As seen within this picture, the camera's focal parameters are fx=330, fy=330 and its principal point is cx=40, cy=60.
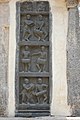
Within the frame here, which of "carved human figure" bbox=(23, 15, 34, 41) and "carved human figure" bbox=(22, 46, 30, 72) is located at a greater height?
"carved human figure" bbox=(23, 15, 34, 41)

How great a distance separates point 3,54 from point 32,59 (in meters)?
0.36

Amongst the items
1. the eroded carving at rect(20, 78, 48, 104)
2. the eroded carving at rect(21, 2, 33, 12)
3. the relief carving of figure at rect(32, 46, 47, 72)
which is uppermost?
the eroded carving at rect(21, 2, 33, 12)

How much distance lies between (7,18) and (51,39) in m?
0.60

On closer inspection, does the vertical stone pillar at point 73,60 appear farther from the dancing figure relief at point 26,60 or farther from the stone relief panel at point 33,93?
the dancing figure relief at point 26,60

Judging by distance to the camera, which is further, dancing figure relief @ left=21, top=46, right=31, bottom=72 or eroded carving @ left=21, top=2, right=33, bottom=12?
eroded carving @ left=21, top=2, right=33, bottom=12

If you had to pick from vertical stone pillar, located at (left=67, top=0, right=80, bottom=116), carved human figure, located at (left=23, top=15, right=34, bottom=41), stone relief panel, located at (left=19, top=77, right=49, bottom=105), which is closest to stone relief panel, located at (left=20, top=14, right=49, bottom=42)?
carved human figure, located at (left=23, top=15, right=34, bottom=41)

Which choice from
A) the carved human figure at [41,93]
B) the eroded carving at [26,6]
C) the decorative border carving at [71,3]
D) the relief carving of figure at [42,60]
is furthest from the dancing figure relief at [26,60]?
the decorative border carving at [71,3]

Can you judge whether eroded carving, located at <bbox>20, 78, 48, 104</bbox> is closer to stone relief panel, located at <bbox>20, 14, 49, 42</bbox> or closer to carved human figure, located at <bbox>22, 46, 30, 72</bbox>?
carved human figure, located at <bbox>22, 46, 30, 72</bbox>

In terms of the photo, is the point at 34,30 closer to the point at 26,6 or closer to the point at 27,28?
the point at 27,28

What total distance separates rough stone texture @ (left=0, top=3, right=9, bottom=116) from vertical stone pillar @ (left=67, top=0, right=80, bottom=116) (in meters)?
0.76

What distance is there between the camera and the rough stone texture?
3.91 metres

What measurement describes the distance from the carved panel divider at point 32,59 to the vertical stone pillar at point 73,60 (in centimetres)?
26

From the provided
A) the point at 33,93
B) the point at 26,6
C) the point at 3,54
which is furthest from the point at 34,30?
the point at 33,93

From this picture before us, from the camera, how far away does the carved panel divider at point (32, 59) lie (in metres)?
3.93
